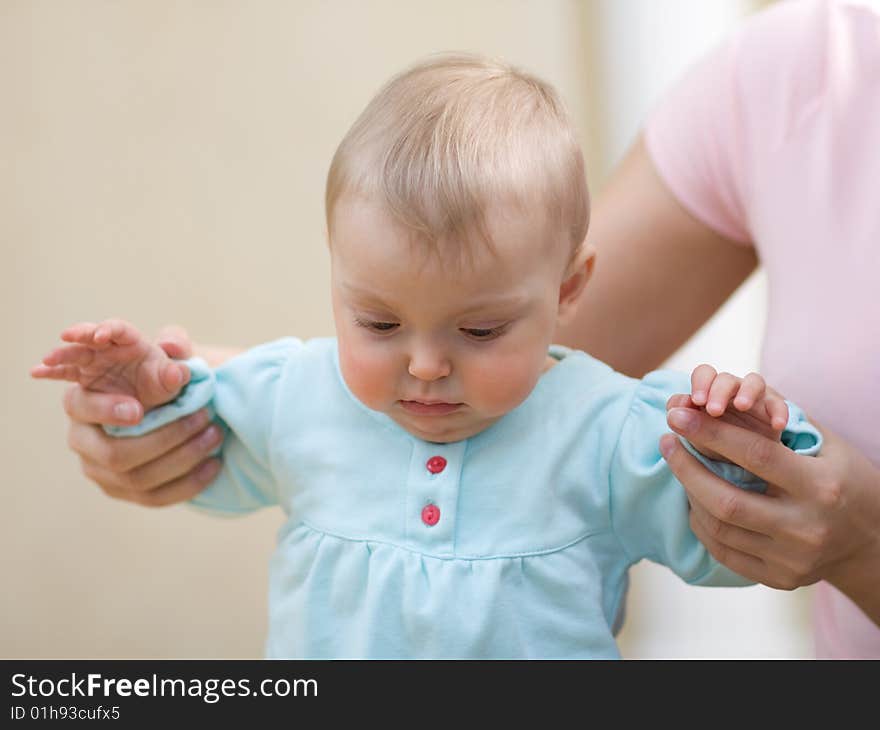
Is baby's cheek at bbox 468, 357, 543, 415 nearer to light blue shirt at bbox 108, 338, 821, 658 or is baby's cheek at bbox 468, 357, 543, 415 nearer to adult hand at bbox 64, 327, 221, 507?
light blue shirt at bbox 108, 338, 821, 658

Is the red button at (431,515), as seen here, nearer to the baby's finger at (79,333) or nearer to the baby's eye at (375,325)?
the baby's eye at (375,325)

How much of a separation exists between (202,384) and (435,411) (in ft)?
0.68

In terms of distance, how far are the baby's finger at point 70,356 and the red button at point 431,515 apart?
0.86 feet

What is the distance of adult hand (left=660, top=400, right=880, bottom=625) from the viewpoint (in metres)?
0.70

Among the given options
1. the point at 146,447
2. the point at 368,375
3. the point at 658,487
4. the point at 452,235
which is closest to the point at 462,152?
the point at 452,235

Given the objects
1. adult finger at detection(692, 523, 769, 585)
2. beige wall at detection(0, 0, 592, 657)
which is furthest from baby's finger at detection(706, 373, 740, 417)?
beige wall at detection(0, 0, 592, 657)

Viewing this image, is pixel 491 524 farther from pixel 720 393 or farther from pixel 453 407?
pixel 720 393

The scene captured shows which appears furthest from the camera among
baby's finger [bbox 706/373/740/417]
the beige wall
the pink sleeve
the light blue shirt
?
the beige wall

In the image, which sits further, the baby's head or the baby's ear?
the baby's ear

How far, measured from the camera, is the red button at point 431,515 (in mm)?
769

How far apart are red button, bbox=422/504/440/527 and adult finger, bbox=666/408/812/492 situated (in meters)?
0.17
